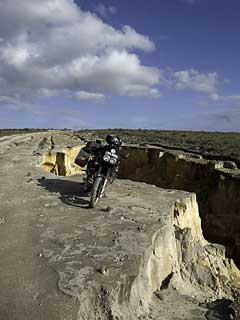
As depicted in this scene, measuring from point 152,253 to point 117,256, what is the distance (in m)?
0.86

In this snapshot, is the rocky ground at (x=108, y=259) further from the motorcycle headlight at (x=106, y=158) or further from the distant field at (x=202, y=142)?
the distant field at (x=202, y=142)

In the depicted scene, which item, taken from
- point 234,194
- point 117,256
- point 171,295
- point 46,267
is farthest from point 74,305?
point 234,194

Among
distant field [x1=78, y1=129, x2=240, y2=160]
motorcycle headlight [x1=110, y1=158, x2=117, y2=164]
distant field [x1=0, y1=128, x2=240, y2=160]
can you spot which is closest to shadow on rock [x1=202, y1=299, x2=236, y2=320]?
motorcycle headlight [x1=110, y1=158, x2=117, y2=164]

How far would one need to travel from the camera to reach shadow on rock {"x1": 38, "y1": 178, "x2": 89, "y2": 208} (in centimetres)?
1020

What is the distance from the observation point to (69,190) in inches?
460

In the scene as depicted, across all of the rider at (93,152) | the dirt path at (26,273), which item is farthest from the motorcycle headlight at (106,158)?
the dirt path at (26,273)

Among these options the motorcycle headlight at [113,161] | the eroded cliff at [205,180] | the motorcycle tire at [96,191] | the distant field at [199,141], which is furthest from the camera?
the distant field at [199,141]

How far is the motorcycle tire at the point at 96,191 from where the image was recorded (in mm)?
9612

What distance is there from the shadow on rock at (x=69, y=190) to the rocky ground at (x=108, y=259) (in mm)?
28

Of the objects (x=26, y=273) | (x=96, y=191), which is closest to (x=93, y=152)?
(x=96, y=191)

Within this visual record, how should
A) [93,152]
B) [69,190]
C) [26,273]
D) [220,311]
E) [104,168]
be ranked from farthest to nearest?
[69,190]
[93,152]
[104,168]
[220,311]
[26,273]

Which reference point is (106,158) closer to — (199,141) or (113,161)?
(113,161)

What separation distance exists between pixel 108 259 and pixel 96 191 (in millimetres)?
3406

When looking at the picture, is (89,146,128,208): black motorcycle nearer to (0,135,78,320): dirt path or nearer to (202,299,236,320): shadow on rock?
(0,135,78,320): dirt path
